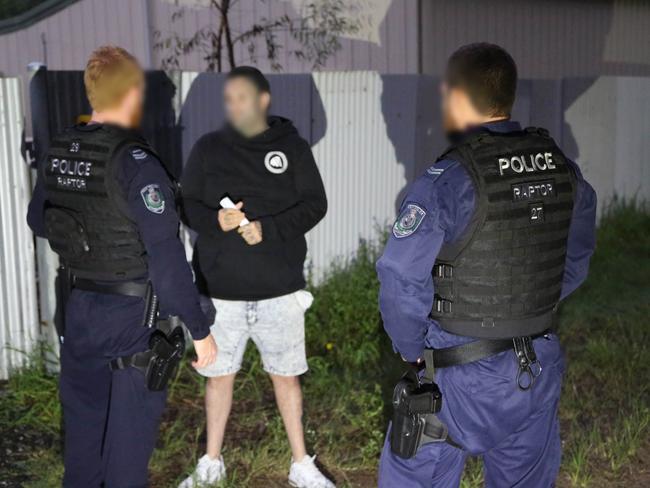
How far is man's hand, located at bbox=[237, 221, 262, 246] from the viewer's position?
3770 millimetres

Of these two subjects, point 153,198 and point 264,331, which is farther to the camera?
point 264,331

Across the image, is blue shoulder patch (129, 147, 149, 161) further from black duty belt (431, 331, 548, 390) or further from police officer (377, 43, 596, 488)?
black duty belt (431, 331, 548, 390)

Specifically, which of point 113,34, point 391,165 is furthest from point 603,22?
point 113,34

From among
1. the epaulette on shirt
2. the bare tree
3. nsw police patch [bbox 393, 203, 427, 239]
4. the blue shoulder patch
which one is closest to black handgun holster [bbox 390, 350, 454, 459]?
nsw police patch [bbox 393, 203, 427, 239]

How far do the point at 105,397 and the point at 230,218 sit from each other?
91cm

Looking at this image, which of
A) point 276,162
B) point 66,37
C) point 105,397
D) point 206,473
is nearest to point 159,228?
point 105,397

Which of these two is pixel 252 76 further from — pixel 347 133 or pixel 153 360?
pixel 347 133

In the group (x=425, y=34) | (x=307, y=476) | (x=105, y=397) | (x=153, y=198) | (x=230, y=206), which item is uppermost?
(x=425, y=34)

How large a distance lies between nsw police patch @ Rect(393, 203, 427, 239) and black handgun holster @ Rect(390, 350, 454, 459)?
43 centimetres

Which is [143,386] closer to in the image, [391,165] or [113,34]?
[391,165]

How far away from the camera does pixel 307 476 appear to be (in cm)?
409

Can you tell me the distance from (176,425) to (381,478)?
77.7 inches

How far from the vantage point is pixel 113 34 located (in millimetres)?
7348

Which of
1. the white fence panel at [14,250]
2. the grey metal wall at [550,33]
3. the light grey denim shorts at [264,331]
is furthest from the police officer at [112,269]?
the grey metal wall at [550,33]
